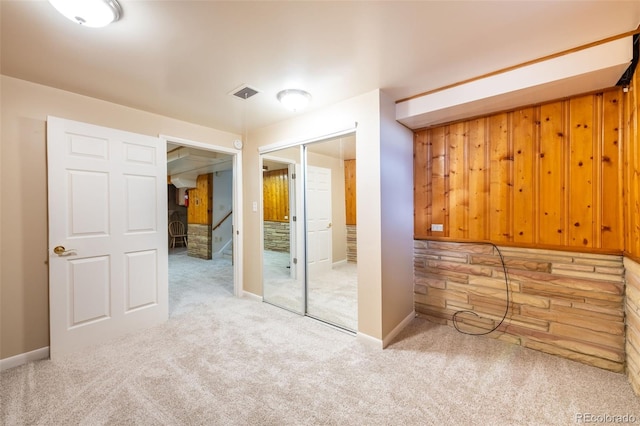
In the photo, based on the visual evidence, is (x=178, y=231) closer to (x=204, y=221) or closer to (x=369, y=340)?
(x=204, y=221)

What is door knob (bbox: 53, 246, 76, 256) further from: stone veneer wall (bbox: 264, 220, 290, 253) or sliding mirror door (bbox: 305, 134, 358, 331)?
sliding mirror door (bbox: 305, 134, 358, 331)

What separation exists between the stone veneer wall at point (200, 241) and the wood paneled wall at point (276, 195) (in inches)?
128

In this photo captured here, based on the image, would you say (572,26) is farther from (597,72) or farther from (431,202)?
(431,202)

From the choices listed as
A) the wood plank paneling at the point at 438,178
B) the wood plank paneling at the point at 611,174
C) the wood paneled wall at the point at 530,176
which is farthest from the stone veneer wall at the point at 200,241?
the wood plank paneling at the point at 611,174

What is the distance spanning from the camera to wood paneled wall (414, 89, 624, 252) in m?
1.99

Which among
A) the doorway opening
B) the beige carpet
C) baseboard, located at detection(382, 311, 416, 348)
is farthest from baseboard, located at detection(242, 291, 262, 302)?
baseboard, located at detection(382, 311, 416, 348)

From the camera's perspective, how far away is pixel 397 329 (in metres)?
2.55

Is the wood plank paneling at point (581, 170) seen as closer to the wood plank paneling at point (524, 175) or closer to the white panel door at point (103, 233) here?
the wood plank paneling at point (524, 175)

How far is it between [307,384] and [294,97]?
230 centimetres

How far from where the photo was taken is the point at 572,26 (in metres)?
1.55

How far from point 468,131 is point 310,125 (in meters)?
1.60

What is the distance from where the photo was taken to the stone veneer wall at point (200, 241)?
6379 millimetres

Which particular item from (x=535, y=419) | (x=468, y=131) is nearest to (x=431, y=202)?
(x=468, y=131)

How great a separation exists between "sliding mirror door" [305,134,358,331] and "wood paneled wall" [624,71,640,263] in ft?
7.74
